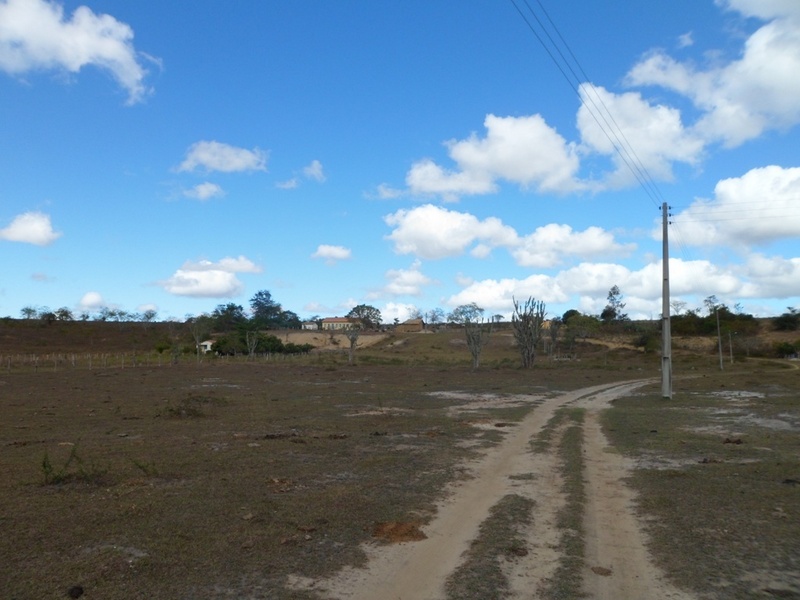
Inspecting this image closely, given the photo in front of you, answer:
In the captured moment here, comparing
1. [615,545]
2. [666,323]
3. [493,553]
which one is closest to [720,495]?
[615,545]

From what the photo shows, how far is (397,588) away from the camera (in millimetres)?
5539

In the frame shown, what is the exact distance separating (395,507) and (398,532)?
1129 mm

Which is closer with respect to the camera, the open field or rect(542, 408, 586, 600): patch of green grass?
rect(542, 408, 586, 600): patch of green grass

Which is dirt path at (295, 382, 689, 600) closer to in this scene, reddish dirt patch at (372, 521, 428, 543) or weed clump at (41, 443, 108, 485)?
reddish dirt patch at (372, 521, 428, 543)

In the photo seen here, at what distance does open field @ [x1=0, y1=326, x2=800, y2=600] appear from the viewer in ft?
18.7

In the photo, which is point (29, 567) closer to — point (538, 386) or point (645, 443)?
point (645, 443)

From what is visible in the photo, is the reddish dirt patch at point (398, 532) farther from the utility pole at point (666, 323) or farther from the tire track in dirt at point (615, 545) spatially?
the utility pole at point (666, 323)

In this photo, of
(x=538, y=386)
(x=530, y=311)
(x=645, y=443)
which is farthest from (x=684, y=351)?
(x=645, y=443)

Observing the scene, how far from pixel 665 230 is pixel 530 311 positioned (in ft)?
118

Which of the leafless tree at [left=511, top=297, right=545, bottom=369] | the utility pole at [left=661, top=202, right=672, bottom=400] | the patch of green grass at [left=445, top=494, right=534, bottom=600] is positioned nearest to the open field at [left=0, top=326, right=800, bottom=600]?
the patch of green grass at [left=445, top=494, right=534, bottom=600]

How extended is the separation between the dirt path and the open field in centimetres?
3

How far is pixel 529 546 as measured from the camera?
6680mm

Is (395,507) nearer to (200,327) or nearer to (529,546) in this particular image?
(529,546)

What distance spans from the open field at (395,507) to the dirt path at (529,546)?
29 millimetres
